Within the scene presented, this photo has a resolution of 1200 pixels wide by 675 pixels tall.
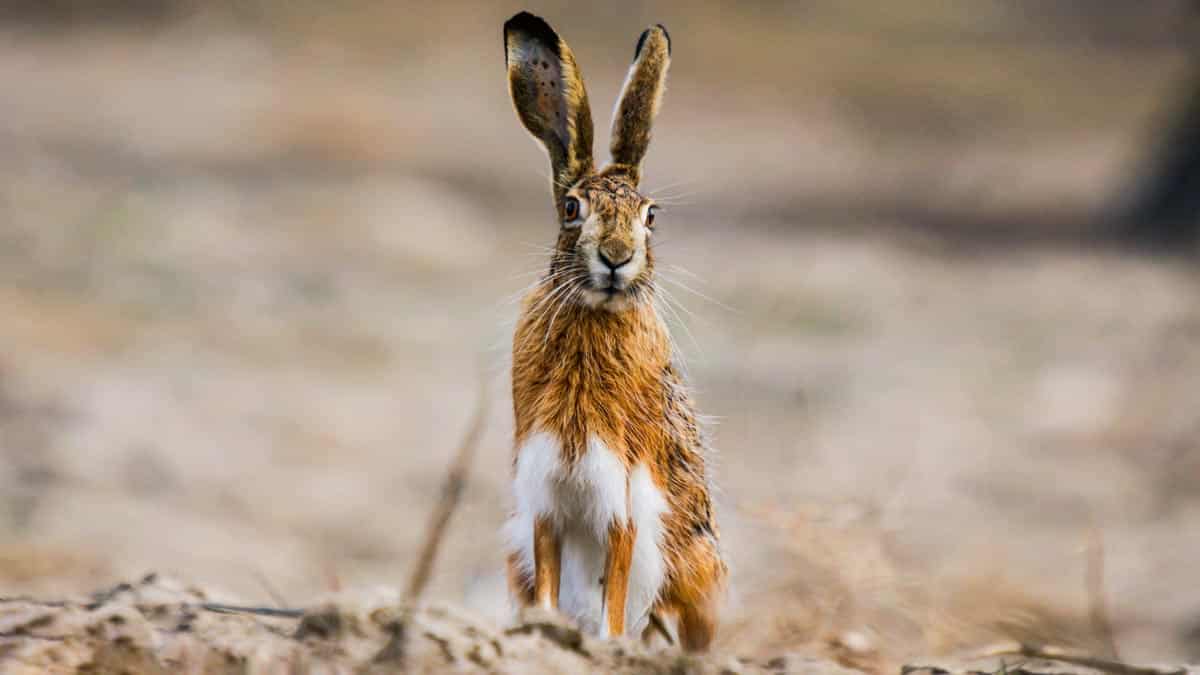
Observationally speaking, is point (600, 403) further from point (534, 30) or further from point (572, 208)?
point (534, 30)

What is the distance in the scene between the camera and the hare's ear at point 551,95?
3984 millimetres

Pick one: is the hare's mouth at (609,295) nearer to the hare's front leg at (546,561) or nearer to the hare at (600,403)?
the hare at (600,403)

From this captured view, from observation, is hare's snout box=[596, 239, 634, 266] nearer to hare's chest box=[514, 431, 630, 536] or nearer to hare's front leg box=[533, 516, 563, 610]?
hare's chest box=[514, 431, 630, 536]

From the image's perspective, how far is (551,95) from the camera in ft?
13.3

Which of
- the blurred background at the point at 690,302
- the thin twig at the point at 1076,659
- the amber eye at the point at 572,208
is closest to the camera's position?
the thin twig at the point at 1076,659

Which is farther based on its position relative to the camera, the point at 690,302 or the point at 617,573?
the point at 690,302

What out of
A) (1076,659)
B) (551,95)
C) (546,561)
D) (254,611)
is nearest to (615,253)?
(551,95)

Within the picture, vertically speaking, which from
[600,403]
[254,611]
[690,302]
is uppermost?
[690,302]

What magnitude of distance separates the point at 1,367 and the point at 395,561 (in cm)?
314

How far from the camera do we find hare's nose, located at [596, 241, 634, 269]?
151 inches

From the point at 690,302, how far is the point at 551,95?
720 cm

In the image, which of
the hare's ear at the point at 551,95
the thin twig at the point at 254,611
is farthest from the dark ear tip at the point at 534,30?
the thin twig at the point at 254,611

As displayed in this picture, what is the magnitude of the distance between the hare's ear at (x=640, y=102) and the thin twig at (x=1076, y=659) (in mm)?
1540

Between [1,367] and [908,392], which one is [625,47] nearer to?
[908,392]
